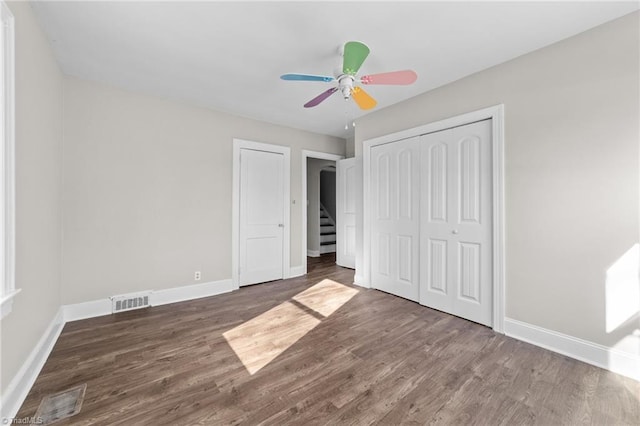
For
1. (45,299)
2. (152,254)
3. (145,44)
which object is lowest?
(45,299)

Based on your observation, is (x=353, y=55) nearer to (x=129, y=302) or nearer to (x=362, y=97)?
(x=362, y=97)

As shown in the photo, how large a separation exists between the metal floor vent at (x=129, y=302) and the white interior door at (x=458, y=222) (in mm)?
3373

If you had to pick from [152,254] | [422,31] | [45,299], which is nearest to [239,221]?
[152,254]

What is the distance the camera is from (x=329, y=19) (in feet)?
6.15

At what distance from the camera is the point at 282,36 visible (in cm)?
207

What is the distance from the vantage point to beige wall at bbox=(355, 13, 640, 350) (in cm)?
187

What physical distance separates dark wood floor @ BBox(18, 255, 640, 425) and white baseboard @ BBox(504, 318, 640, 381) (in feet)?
0.27

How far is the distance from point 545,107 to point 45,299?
4555 millimetres

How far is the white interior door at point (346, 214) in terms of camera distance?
198 inches

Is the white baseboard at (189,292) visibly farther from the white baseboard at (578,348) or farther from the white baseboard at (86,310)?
the white baseboard at (578,348)

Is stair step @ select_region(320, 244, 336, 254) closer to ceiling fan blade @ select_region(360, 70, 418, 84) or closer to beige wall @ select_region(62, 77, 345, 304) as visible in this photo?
beige wall @ select_region(62, 77, 345, 304)

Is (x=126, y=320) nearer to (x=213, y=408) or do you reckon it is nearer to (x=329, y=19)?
(x=213, y=408)

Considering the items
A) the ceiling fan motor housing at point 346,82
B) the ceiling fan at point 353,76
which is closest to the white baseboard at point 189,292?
the ceiling fan at point 353,76

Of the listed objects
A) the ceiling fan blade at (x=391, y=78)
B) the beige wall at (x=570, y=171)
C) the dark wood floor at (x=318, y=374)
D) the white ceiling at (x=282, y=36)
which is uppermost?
the white ceiling at (x=282, y=36)
